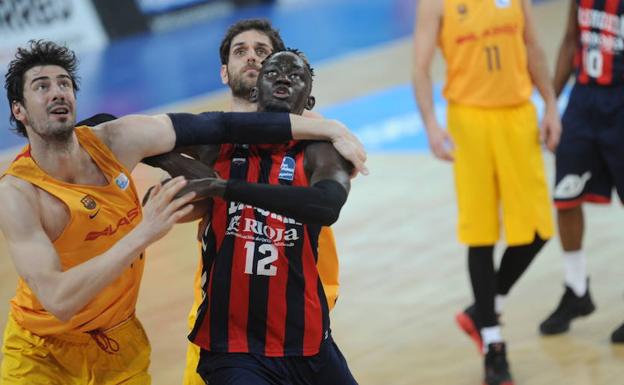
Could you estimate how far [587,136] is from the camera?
6637mm

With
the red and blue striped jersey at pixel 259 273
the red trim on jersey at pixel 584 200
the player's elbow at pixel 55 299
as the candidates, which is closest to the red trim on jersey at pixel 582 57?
the red trim on jersey at pixel 584 200

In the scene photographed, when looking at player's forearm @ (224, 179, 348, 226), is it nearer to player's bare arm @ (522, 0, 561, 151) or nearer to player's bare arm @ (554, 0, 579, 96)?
player's bare arm @ (522, 0, 561, 151)

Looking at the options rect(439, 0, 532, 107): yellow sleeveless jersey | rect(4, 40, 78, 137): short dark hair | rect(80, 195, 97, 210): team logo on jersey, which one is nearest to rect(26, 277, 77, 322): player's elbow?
rect(80, 195, 97, 210): team logo on jersey

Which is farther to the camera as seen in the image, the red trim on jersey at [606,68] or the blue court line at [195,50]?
the blue court line at [195,50]

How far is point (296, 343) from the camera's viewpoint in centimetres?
A: 425

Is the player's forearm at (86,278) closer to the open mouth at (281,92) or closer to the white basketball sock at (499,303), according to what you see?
the open mouth at (281,92)

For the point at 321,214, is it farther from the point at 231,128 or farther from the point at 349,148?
the point at 231,128

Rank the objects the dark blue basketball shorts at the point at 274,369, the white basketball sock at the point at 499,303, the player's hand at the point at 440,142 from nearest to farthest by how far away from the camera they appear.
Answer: the dark blue basketball shorts at the point at 274,369 → the player's hand at the point at 440,142 → the white basketball sock at the point at 499,303

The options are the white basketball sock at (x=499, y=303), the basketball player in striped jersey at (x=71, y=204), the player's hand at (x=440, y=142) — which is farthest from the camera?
the white basketball sock at (x=499, y=303)

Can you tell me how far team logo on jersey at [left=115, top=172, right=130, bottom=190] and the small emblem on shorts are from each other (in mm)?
3223

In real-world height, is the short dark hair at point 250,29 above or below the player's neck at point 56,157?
above

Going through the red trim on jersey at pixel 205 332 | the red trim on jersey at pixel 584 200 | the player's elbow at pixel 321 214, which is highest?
the player's elbow at pixel 321 214

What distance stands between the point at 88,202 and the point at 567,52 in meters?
3.73

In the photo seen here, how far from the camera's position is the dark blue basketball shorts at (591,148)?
21.6ft
